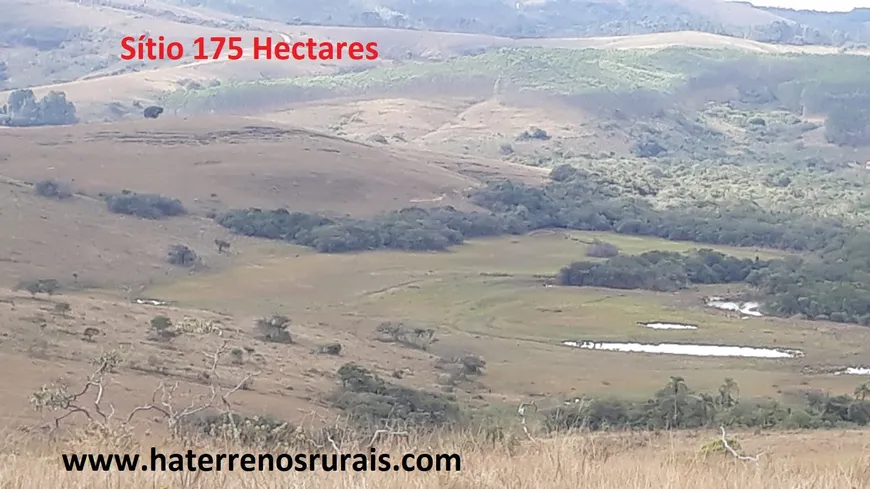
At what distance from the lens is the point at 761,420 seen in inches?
874

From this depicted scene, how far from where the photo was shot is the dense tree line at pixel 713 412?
21484mm

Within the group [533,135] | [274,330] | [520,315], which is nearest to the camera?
[274,330]

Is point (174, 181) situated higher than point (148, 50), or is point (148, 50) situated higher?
point (148, 50)

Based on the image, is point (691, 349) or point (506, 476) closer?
point (506, 476)

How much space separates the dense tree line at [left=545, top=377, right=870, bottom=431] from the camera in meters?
21.5

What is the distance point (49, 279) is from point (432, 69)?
9166 cm

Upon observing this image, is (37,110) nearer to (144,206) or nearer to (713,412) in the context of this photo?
(144,206)

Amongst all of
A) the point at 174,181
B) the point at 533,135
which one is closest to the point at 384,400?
the point at 174,181

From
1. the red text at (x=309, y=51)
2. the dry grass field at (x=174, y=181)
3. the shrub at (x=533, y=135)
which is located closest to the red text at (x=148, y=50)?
the red text at (x=309, y=51)

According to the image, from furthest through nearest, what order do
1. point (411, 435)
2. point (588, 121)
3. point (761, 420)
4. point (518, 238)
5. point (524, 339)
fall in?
point (588, 121) < point (518, 238) < point (524, 339) < point (761, 420) < point (411, 435)

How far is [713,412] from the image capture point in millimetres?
23125

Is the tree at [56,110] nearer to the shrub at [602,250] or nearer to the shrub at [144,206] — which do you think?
the shrub at [144,206]

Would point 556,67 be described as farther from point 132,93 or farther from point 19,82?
point 19,82

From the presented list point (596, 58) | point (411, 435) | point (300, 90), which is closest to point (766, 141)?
point (596, 58)
